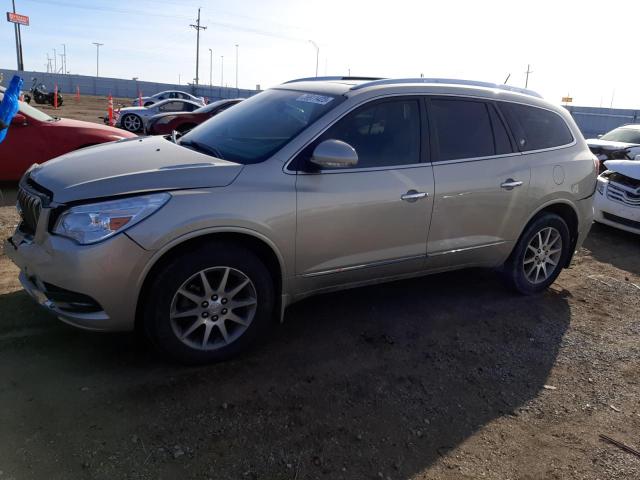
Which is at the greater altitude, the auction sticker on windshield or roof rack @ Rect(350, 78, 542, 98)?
roof rack @ Rect(350, 78, 542, 98)

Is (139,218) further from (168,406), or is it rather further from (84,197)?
(168,406)

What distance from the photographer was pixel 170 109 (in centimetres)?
1925

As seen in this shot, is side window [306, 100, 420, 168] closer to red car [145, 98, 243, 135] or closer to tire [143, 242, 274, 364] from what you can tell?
tire [143, 242, 274, 364]

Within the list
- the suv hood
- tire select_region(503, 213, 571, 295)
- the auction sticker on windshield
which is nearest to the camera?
the suv hood

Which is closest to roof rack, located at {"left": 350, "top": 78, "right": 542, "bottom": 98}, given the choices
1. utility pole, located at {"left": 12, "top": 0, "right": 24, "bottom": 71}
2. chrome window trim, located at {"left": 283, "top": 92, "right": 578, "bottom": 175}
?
chrome window trim, located at {"left": 283, "top": 92, "right": 578, "bottom": 175}

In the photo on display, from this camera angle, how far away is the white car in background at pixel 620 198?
24.1ft

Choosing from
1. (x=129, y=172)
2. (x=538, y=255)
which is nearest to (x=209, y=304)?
(x=129, y=172)

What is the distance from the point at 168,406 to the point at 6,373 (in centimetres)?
104

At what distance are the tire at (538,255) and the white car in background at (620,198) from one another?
2.99m

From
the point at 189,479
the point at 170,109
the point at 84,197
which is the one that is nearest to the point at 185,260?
the point at 84,197

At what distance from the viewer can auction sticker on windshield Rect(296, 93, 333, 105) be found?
12.5ft

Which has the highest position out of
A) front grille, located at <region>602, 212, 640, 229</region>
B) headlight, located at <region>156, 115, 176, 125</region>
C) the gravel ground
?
headlight, located at <region>156, 115, 176, 125</region>

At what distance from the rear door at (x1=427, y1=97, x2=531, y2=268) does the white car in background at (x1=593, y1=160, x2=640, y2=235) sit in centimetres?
376

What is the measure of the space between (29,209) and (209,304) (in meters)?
1.33
